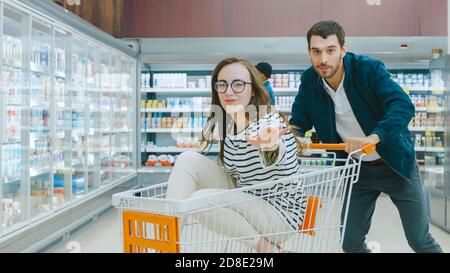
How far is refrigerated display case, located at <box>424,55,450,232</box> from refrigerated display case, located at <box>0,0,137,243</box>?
3.34 m

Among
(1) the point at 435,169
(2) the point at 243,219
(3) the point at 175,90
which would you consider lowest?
(1) the point at 435,169

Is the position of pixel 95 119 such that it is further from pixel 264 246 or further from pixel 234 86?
pixel 264 246

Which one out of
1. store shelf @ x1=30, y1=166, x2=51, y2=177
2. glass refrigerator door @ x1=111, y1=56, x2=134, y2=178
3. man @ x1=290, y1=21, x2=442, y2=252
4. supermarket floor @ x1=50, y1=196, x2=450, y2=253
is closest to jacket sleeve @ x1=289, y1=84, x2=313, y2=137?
man @ x1=290, y1=21, x2=442, y2=252

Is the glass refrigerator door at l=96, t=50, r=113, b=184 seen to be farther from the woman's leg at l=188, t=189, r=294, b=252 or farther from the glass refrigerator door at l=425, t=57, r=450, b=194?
the woman's leg at l=188, t=189, r=294, b=252

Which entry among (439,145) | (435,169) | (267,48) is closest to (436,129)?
(439,145)

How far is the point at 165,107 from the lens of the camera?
22.3 ft

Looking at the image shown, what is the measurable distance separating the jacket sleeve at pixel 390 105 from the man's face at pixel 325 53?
20cm

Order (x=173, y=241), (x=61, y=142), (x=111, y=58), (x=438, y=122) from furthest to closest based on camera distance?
1. (x=111, y=58)
2. (x=438, y=122)
3. (x=61, y=142)
4. (x=173, y=241)

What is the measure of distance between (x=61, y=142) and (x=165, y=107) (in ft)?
8.54

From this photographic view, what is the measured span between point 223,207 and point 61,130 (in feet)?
9.94

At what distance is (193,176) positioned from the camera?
1700mm

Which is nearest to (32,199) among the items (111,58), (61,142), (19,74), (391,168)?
(61,142)

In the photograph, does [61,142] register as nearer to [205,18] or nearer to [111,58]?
[111,58]

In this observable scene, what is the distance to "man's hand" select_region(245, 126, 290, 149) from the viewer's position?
160 cm
